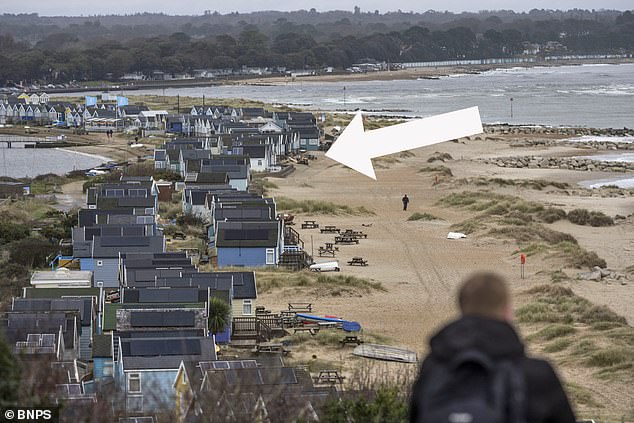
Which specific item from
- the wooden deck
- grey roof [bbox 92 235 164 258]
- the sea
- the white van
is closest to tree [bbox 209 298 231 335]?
the wooden deck

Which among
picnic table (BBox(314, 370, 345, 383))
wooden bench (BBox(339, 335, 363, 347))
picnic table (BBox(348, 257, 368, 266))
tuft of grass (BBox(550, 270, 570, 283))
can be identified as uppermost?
picnic table (BBox(314, 370, 345, 383))

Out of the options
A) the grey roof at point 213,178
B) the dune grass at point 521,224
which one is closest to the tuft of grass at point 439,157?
the dune grass at point 521,224

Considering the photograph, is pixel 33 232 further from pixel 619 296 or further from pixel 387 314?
pixel 619 296

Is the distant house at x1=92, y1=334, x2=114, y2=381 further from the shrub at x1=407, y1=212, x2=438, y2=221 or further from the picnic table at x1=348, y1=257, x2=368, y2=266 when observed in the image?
the shrub at x1=407, y1=212, x2=438, y2=221

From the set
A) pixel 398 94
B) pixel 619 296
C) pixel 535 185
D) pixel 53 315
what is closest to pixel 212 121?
pixel 535 185

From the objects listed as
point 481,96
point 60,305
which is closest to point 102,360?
point 60,305

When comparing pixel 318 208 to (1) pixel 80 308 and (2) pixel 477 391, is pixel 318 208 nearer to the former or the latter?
(1) pixel 80 308

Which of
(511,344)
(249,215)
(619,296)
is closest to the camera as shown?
(511,344)
